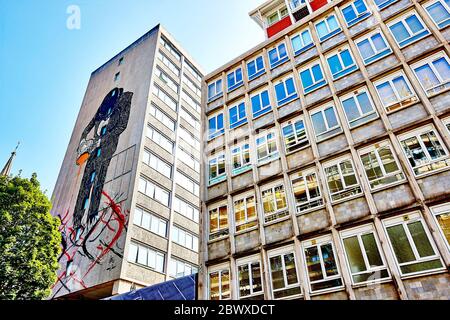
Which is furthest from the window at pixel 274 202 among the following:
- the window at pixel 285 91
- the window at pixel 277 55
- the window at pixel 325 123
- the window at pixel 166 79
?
the window at pixel 166 79

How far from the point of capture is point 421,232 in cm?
1010

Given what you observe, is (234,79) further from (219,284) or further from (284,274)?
(284,274)

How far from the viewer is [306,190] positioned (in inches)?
522

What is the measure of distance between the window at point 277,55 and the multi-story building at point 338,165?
8cm

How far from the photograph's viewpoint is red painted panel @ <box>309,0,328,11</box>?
64.2ft

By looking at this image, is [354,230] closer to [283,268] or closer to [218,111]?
[283,268]

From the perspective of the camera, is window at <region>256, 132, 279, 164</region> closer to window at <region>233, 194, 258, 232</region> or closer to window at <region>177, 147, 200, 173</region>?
window at <region>233, 194, 258, 232</region>

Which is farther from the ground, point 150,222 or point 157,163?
point 157,163

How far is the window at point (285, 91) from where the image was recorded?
53.5ft

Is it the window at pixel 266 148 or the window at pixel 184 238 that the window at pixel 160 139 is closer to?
the window at pixel 184 238

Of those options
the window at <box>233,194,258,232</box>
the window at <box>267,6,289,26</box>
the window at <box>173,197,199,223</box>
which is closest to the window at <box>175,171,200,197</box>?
the window at <box>173,197,199,223</box>

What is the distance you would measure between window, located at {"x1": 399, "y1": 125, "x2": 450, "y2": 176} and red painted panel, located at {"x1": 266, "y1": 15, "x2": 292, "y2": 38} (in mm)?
12038

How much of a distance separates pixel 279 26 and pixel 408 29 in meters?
8.72

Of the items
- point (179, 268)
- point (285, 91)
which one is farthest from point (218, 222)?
point (179, 268)
